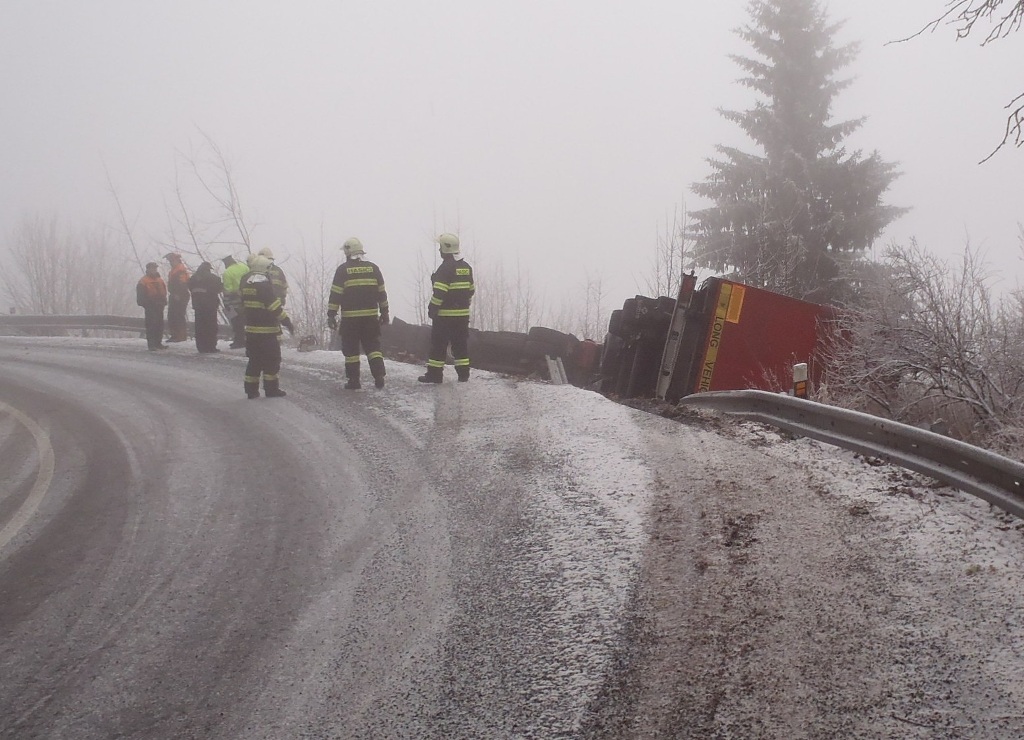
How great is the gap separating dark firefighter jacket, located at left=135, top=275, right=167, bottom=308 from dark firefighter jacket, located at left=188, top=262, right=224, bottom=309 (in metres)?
0.92

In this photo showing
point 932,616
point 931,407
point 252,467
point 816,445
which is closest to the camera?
point 932,616

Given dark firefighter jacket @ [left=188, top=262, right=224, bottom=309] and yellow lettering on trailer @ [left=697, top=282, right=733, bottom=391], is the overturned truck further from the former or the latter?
dark firefighter jacket @ [left=188, top=262, right=224, bottom=309]

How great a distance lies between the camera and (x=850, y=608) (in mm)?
3627

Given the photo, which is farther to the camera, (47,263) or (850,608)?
(47,263)

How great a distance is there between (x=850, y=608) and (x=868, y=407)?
820cm

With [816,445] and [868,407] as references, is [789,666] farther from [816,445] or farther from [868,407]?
[868,407]

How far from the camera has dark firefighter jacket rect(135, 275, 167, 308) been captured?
15.0 metres

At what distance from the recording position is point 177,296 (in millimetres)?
15922

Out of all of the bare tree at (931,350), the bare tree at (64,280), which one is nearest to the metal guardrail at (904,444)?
the bare tree at (931,350)

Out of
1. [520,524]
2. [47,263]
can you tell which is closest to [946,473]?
[520,524]

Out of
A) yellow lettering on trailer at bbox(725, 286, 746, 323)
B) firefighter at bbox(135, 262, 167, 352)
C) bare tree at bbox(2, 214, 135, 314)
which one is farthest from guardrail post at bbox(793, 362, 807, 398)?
Result: bare tree at bbox(2, 214, 135, 314)

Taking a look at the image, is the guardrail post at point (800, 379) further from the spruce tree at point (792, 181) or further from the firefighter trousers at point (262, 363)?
the spruce tree at point (792, 181)

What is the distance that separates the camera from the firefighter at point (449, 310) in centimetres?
1031

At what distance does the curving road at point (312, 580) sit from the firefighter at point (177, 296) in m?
7.87
